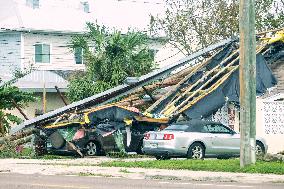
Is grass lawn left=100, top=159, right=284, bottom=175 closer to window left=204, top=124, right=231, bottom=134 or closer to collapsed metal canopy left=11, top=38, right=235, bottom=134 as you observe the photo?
window left=204, top=124, right=231, bottom=134

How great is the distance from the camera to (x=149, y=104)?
35.0 m

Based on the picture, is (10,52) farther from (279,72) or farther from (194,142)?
(194,142)

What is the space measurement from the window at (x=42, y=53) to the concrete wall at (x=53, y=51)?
9.2 inches

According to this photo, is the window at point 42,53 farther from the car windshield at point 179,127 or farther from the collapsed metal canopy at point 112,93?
the car windshield at point 179,127

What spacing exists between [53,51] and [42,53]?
0.86 metres

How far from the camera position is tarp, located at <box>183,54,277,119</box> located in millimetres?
32688

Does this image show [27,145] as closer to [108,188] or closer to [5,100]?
[5,100]

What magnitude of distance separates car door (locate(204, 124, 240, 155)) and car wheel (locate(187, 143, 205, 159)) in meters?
0.45

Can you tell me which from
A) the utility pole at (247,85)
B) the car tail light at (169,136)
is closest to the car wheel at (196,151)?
the car tail light at (169,136)

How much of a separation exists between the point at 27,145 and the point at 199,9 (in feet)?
63.4

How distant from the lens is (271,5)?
49.9 m

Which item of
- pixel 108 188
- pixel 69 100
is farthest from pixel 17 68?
pixel 108 188

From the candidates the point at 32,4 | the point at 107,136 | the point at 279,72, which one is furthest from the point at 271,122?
the point at 32,4

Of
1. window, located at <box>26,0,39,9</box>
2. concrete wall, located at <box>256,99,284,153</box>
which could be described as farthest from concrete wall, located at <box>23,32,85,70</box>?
concrete wall, located at <box>256,99,284,153</box>
